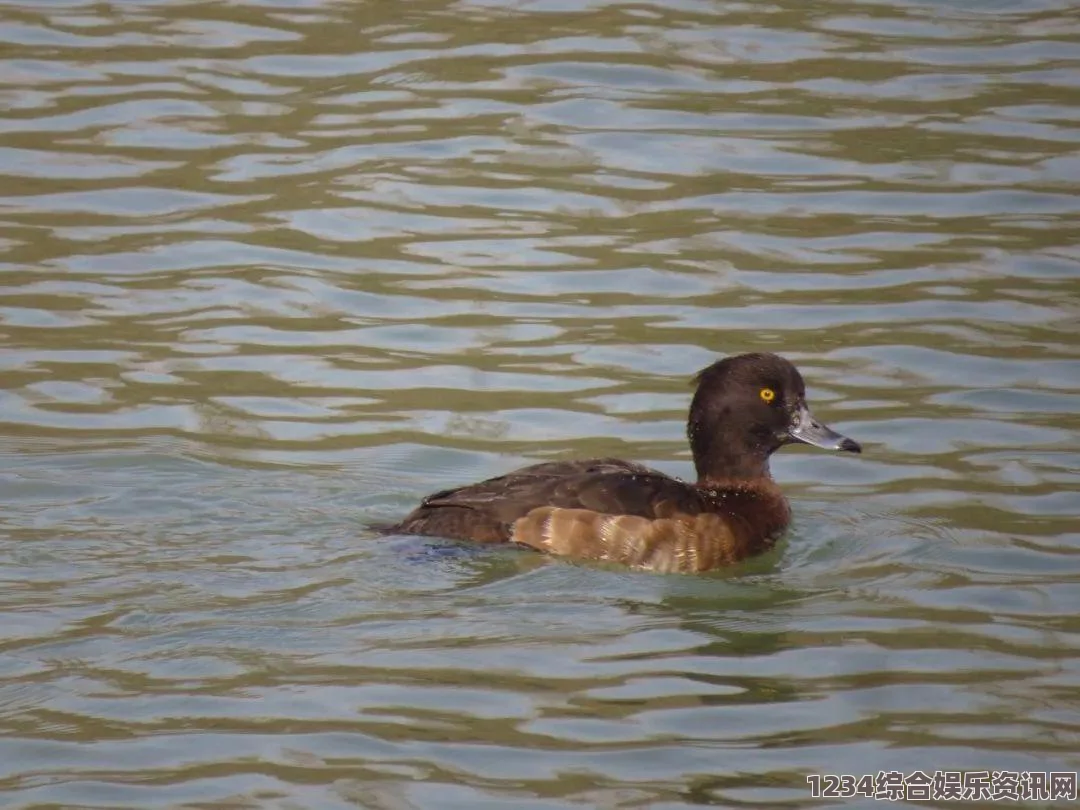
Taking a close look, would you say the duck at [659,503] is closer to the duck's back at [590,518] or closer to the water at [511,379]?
the duck's back at [590,518]

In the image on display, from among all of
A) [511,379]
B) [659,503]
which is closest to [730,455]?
[659,503]

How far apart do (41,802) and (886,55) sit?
9.21 m

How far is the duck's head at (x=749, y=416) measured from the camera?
28.7 feet

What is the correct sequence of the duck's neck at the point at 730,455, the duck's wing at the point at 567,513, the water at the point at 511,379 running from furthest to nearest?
the duck's neck at the point at 730,455 → the duck's wing at the point at 567,513 → the water at the point at 511,379

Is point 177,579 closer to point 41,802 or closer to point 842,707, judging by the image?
point 41,802

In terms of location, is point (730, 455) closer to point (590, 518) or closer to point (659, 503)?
point (659, 503)

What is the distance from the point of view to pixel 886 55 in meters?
13.4

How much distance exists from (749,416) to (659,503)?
0.74 metres

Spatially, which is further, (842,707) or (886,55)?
(886,55)

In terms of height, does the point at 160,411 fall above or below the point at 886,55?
below

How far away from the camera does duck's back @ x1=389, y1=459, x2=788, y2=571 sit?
8234 mm

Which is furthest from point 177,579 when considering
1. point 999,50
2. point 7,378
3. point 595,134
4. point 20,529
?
point 999,50

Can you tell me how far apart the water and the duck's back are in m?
0.15

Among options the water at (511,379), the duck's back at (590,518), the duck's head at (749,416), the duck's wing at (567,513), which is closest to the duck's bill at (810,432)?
the duck's head at (749,416)
